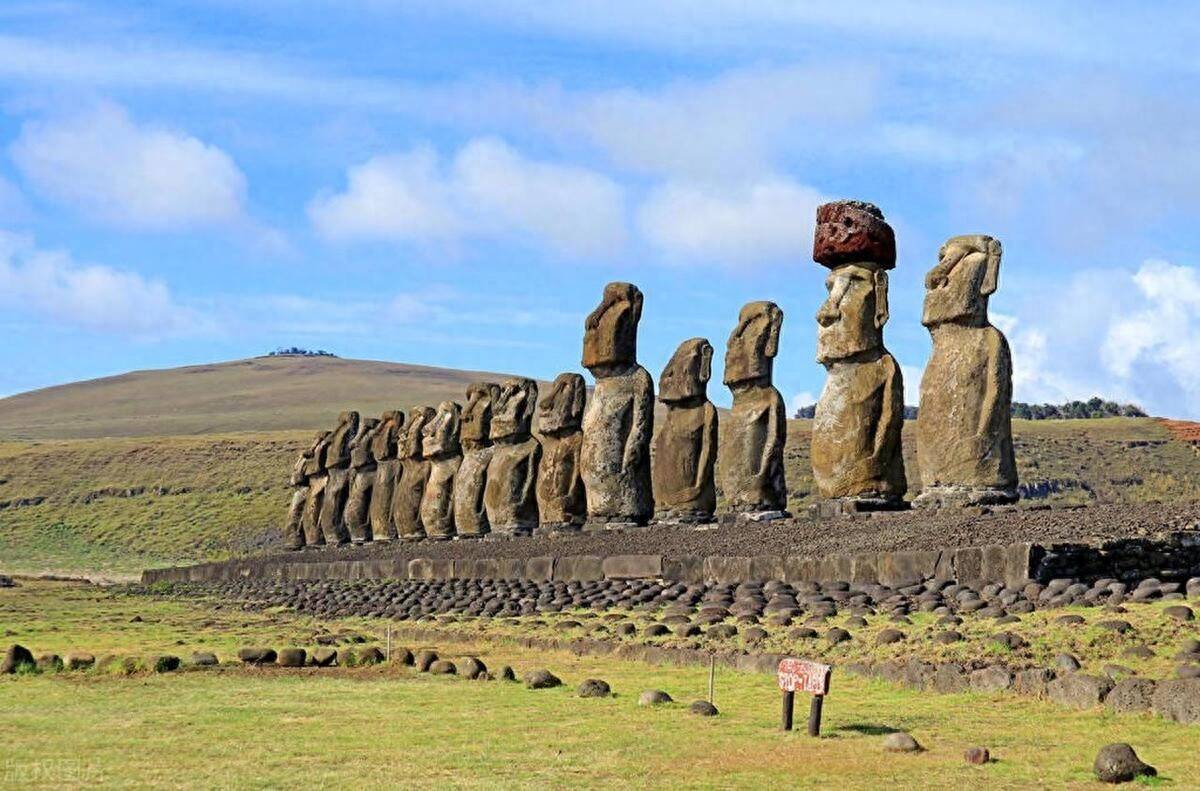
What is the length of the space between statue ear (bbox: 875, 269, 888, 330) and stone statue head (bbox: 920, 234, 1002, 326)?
886 mm

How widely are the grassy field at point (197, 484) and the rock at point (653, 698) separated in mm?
30247

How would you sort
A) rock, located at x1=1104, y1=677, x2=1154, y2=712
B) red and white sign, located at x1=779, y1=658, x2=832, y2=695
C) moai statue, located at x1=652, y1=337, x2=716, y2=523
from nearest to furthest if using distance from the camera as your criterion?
1. red and white sign, located at x1=779, y1=658, x2=832, y2=695
2. rock, located at x1=1104, y1=677, x2=1154, y2=712
3. moai statue, located at x1=652, y1=337, x2=716, y2=523

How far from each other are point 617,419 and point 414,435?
8753 millimetres

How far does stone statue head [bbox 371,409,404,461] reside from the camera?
34.3m

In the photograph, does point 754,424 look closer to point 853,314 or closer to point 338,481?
point 853,314

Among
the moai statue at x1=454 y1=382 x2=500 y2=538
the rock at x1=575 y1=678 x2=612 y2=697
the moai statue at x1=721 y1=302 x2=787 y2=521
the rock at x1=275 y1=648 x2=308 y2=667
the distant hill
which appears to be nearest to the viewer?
the rock at x1=575 y1=678 x2=612 y2=697

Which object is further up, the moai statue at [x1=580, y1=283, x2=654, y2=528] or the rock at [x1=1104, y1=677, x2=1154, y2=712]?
the moai statue at [x1=580, y1=283, x2=654, y2=528]

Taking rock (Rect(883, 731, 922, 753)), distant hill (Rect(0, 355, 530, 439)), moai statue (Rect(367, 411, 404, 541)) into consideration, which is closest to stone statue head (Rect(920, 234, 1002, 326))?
rock (Rect(883, 731, 922, 753))

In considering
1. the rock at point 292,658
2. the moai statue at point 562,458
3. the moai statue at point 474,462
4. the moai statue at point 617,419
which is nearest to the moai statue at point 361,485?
the moai statue at point 474,462

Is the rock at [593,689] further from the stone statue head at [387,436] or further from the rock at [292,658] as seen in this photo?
the stone statue head at [387,436]

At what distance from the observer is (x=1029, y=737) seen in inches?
335

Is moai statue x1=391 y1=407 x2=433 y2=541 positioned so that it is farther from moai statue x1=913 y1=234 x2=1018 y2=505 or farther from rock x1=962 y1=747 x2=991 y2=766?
rock x1=962 y1=747 x2=991 y2=766

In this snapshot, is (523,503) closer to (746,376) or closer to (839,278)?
(746,376)

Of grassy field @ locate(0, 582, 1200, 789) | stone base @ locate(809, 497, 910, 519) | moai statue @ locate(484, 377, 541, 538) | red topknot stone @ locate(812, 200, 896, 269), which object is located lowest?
grassy field @ locate(0, 582, 1200, 789)
